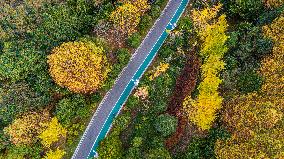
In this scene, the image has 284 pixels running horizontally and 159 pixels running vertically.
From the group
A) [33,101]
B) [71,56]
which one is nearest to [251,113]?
[71,56]

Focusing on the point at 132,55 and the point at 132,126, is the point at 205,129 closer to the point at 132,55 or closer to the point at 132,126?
the point at 132,126

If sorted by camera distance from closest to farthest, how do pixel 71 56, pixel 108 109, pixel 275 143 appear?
pixel 275 143 < pixel 71 56 < pixel 108 109

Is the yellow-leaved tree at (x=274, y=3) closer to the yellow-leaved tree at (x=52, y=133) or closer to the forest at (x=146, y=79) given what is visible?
the forest at (x=146, y=79)

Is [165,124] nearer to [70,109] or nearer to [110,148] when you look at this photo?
[110,148]

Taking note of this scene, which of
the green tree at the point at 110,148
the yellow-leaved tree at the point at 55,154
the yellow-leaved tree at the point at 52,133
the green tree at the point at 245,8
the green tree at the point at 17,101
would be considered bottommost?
the yellow-leaved tree at the point at 55,154

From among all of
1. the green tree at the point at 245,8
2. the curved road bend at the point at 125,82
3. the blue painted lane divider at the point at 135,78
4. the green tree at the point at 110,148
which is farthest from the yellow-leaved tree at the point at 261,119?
the curved road bend at the point at 125,82

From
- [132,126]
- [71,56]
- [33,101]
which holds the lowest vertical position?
[132,126]
